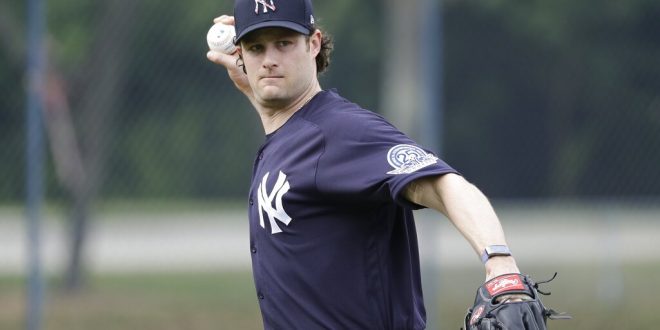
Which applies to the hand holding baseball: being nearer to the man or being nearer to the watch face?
the man

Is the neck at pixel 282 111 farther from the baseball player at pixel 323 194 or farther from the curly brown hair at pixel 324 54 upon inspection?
the curly brown hair at pixel 324 54

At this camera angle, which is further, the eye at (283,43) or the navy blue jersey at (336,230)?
the eye at (283,43)

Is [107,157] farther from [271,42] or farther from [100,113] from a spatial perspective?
[271,42]

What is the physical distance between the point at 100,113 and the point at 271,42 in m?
5.35

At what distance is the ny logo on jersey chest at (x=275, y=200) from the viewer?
11.0ft

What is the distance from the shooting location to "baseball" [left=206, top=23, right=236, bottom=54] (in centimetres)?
436

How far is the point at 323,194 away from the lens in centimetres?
324

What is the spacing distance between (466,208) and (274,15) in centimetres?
99

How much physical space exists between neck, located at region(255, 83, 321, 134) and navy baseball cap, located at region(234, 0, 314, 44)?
0.19 metres

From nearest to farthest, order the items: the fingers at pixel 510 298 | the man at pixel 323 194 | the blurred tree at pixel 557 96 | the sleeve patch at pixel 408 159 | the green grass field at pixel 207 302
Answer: the fingers at pixel 510 298, the sleeve patch at pixel 408 159, the man at pixel 323 194, the green grass field at pixel 207 302, the blurred tree at pixel 557 96

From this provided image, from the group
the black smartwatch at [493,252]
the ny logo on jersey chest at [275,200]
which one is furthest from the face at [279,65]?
the black smartwatch at [493,252]

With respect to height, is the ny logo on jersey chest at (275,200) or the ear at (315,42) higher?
the ear at (315,42)

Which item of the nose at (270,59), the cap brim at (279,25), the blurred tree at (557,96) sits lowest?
the blurred tree at (557,96)

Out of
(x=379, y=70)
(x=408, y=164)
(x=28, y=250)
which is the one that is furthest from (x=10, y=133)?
(x=408, y=164)
